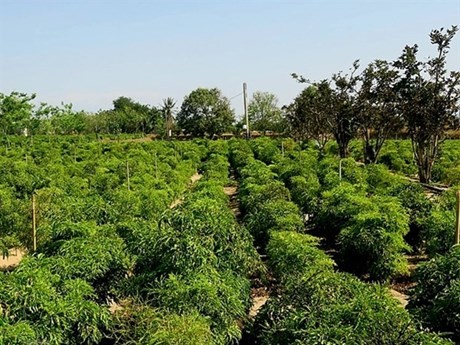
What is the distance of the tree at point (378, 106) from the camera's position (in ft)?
88.9

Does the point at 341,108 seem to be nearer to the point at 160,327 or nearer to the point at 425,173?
the point at 425,173

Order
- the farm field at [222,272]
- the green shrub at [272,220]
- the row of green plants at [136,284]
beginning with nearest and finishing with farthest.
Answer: the farm field at [222,272] → the row of green plants at [136,284] → the green shrub at [272,220]

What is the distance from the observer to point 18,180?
16.5 m

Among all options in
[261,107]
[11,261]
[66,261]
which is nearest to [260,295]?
[66,261]

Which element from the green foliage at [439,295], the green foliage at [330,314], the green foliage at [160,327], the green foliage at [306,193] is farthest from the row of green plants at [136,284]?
the green foliage at [306,193]

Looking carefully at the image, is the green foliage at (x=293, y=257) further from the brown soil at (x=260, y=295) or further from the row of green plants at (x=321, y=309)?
the brown soil at (x=260, y=295)

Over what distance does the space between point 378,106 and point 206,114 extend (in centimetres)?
3159

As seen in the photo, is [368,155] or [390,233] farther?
[368,155]

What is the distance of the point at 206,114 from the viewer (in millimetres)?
58500

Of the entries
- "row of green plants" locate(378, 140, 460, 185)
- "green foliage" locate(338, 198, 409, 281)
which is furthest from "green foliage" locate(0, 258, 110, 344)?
"row of green plants" locate(378, 140, 460, 185)

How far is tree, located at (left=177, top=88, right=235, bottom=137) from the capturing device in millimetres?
57812

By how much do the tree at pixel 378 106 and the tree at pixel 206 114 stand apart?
94.6 ft

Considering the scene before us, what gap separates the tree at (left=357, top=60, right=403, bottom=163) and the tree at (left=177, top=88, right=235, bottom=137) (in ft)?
94.6

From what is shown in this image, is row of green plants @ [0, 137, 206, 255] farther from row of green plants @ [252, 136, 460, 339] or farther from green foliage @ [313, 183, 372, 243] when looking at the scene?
row of green plants @ [252, 136, 460, 339]
